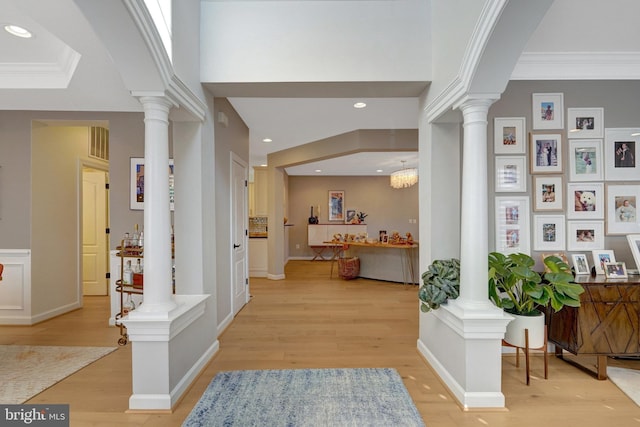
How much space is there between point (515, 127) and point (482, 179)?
3.77 ft

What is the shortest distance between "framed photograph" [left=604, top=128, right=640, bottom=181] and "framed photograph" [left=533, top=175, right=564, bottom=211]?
0.47 m

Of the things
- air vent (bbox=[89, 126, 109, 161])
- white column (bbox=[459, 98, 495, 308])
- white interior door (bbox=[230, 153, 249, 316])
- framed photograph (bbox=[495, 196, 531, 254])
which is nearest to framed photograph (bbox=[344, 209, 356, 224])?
white interior door (bbox=[230, 153, 249, 316])

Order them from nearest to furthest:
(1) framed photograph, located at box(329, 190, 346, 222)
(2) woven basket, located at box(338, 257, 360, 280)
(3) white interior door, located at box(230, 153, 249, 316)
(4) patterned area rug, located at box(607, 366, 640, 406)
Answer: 1. (4) patterned area rug, located at box(607, 366, 640, 406)
2. (3) white interior door, located at box(230, 153, 249, 316)
3. (2) woven basket, located at box(338, 257, 360, 280)
4. (1) framed photograph, located at box(329, 190, 346, 222)

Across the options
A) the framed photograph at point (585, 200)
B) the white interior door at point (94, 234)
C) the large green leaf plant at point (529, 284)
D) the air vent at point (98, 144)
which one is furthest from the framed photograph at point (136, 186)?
the framed photograph at point (585, 200)

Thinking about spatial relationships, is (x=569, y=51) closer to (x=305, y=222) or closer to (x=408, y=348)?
(x=408, y=348)

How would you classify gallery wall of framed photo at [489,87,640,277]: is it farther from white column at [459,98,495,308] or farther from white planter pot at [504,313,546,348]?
white column at [459,98,495,308]

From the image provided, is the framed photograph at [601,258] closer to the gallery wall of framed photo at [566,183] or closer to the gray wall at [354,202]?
the gallery wall of framed photo at [566,183]

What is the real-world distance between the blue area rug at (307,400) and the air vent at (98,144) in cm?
418

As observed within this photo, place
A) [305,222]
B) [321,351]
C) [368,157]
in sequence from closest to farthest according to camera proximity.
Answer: [321,351] → [368,157] → [305,222]

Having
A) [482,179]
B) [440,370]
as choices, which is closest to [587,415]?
[440,370]

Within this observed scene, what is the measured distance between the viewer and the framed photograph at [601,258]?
2869 mm

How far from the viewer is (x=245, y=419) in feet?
6.98

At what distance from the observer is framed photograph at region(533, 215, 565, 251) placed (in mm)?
3025

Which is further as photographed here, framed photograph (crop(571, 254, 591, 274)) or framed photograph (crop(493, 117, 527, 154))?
framed photograph (crop(493, 117, 527, 154))
